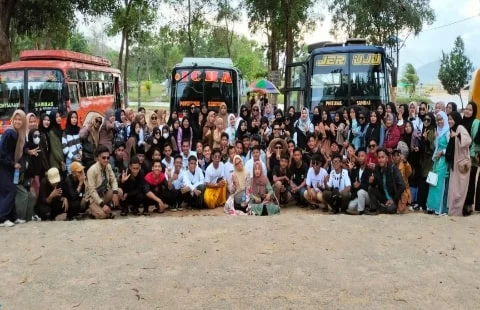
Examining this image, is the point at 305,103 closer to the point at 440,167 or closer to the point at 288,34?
the point at 440,167

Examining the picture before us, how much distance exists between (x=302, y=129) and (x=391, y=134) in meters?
1.89

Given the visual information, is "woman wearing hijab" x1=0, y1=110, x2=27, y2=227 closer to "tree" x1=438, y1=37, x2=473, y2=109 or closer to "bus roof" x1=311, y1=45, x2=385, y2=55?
"bus roof" x1=311, y1=45, x2=385, y2=55

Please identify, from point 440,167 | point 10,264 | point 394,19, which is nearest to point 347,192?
point 440,167

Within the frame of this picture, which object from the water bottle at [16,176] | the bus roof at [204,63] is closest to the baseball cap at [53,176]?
the water bottle at [16,176]

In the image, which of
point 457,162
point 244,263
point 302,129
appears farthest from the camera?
point 302,129

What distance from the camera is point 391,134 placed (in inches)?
343

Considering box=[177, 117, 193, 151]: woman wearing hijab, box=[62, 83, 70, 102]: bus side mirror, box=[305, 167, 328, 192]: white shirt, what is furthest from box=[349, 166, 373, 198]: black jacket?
box=[62, 83, 70, 102]: bus side mirror

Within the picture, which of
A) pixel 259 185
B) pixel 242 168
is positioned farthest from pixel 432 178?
pixel 242 168

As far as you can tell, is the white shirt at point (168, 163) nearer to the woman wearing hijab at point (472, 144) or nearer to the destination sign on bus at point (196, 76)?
the woman wearing hijab at point (472, 144)

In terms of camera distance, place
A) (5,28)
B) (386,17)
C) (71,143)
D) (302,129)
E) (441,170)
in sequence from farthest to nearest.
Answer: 1. (386,17)
2. (5,28)
3. (302,129)
4. (71,143)
5. (441,170)

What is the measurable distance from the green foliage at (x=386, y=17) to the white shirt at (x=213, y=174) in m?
20.2

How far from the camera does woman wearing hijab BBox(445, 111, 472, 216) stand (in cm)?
728

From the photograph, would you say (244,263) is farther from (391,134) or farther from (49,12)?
(49,12)

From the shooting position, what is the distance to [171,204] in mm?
8406
